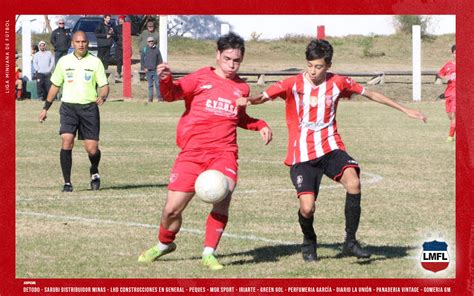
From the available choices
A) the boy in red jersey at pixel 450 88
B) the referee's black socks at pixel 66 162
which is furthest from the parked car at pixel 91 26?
the referee's black socks at pixel 66 162

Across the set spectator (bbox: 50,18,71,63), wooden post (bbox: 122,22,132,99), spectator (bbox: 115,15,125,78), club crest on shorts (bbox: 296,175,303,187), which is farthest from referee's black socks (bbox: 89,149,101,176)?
spectator (bbox: 115,15,125,78)

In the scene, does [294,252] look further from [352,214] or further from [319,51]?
[319,51]

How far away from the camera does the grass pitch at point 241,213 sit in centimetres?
1002

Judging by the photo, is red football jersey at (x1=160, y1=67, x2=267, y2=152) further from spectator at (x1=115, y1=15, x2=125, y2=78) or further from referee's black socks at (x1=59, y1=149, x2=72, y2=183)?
spectator at (x1=115, y1=15, x2=125, y2=78)

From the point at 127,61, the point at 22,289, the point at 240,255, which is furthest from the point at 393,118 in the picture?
the point at 22,289

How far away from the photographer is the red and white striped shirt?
33.5 ft

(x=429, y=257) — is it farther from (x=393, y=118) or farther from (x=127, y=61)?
(x=127, y=61)

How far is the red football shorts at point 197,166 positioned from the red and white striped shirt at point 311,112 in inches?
28.5

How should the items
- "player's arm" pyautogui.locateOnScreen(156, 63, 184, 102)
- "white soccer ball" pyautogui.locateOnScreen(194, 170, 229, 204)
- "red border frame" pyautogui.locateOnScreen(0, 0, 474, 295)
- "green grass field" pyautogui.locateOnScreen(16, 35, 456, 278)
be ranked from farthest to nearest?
"green grass field" pyautogui.locateOnScreen(16, 35, 456, 278) < "white soccer ball" pyautogui.locateOnScreen(194, 170, 229, 204) < "player's arm" pyautogui.locateOnScreen(156, 63, 184, 102) < "red border frame" pyautogui.locateOnScreen(0, 0, 474, 295)

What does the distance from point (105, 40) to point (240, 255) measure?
1107 inches

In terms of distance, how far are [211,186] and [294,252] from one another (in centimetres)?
156

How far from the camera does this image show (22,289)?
8516 millimetres

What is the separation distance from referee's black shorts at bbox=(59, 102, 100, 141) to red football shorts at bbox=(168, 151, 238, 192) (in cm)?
575

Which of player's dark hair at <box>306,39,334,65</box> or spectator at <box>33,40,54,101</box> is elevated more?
spectator at <box>33,40,54,101</box>
